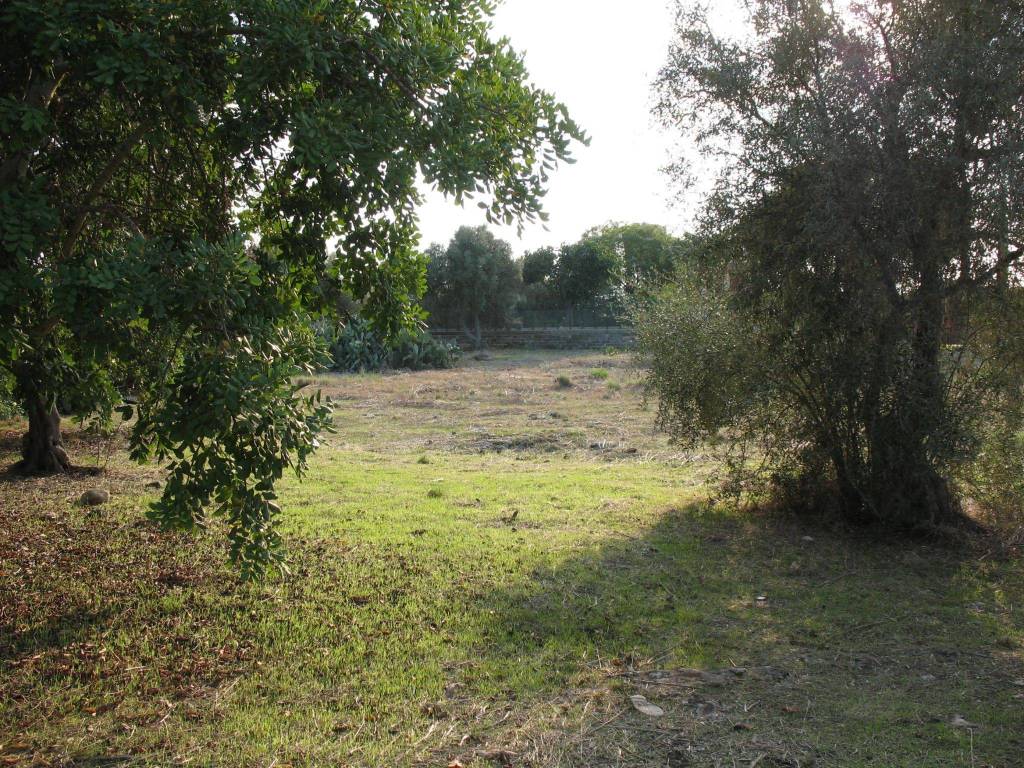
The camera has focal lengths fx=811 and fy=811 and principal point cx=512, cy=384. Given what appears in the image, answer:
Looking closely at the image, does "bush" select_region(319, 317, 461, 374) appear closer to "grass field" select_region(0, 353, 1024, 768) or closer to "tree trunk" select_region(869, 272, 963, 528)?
"grass field" select_region(0, 353, 1024, 768)

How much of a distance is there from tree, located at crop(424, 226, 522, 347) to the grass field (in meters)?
34.7

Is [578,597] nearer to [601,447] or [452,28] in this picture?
[452,28]

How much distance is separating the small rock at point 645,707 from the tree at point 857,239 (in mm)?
5022

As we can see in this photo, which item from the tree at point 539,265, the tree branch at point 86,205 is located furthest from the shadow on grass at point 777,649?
the tree at point 539,265

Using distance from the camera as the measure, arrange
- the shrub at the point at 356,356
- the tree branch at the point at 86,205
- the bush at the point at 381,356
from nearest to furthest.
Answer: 1. the tree branch at the point at 86,205
2. the shrub at the point at 356,356
3. the bush at the point at 381,356

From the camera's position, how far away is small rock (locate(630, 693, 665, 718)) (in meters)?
4.90

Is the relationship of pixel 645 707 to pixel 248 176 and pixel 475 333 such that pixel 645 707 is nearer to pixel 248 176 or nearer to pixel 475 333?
pixel 248 176

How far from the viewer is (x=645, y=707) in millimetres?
4980

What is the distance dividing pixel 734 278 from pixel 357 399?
53.3 ft

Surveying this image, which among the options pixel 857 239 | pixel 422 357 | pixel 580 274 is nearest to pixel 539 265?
pixel 580 274

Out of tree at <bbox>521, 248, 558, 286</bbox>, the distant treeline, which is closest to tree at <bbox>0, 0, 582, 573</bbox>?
the distant treeline

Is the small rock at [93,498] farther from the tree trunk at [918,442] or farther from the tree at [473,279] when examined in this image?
the tree at [473,279]

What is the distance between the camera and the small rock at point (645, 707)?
4.90m

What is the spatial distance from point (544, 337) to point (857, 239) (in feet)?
124
